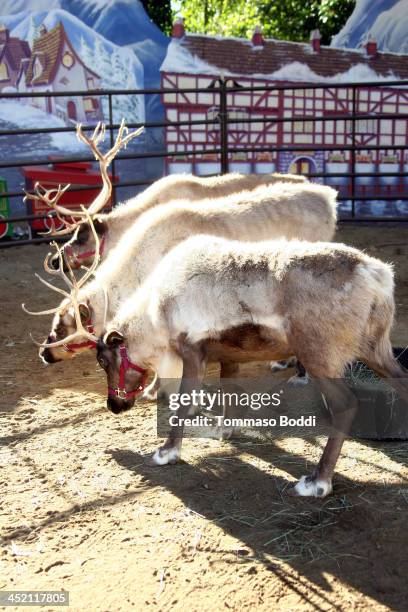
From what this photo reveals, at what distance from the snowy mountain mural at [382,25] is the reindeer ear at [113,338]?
802 centimetres

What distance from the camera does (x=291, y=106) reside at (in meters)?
10.1

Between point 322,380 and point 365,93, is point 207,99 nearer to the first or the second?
point 365,93

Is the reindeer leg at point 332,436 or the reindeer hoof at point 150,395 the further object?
the reindeer hoof at point 150,395

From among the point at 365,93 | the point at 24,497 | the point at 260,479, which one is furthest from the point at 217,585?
the point at 365,93

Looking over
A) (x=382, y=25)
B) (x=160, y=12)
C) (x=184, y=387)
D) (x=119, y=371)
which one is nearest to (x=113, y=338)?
(x=119, y=371)

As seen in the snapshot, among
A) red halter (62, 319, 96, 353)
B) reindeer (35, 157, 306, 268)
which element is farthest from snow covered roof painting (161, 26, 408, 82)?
red halter (62, 319, 96, 353)

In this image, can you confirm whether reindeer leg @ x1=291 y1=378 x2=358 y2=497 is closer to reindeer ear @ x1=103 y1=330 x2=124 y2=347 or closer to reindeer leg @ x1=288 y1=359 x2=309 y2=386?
reindeer ear @ x1=103 y1=330 x2=124 y2=347

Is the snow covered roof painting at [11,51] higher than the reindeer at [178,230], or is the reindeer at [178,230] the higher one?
the snow covered roof painting at [11,51]

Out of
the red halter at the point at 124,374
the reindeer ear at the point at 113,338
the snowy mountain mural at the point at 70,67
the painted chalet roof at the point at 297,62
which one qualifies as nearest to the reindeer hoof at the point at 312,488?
the red halter at the point at 124,374

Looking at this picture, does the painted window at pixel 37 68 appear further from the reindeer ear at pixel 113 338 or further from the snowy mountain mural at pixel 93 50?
the reindeer ear at pixel 113 338

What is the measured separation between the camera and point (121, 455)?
12.0 feet

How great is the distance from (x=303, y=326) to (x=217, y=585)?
44.3 inches

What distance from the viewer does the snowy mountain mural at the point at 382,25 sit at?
992 cm

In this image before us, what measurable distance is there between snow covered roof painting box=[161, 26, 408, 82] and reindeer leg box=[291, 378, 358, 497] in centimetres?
759
